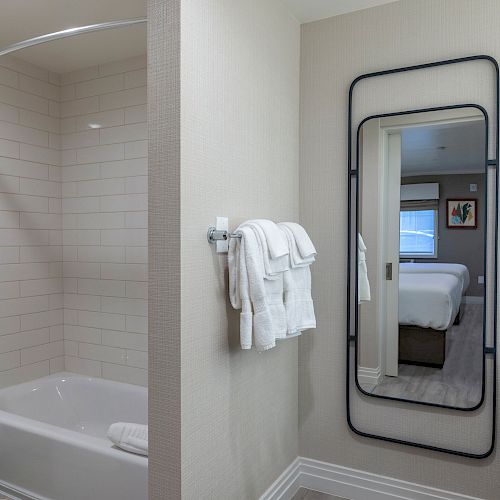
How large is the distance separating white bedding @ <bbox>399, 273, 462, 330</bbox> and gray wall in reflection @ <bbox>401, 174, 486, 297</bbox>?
0.30ft

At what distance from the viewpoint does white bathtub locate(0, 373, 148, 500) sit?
6.70 ft

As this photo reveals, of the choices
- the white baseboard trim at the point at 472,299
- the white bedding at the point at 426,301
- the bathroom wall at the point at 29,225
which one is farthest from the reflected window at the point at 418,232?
the bathroom wall at the point at 29,225

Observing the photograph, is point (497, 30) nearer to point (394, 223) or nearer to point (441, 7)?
point (441, 7)

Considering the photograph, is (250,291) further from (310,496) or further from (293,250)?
(310,496)

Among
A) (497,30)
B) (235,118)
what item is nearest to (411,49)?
(497,30)

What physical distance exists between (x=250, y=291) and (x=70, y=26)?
6.30ft

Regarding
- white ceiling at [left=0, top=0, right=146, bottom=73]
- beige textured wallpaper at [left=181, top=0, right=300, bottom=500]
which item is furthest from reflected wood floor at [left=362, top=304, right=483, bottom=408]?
white ceiling at [left=0, top=0, right=146, bottom=73]

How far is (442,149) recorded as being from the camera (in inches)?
87.2

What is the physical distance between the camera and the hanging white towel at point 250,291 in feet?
Answer: 5.79

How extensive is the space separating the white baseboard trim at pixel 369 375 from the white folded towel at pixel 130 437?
3.57ft

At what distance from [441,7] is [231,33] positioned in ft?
3.45

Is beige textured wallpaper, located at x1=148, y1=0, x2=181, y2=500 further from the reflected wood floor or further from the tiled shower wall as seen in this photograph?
the tiled shower wall

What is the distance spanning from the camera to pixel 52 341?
3.33 metres

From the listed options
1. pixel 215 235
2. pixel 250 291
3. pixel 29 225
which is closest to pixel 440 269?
pixel 250 291
